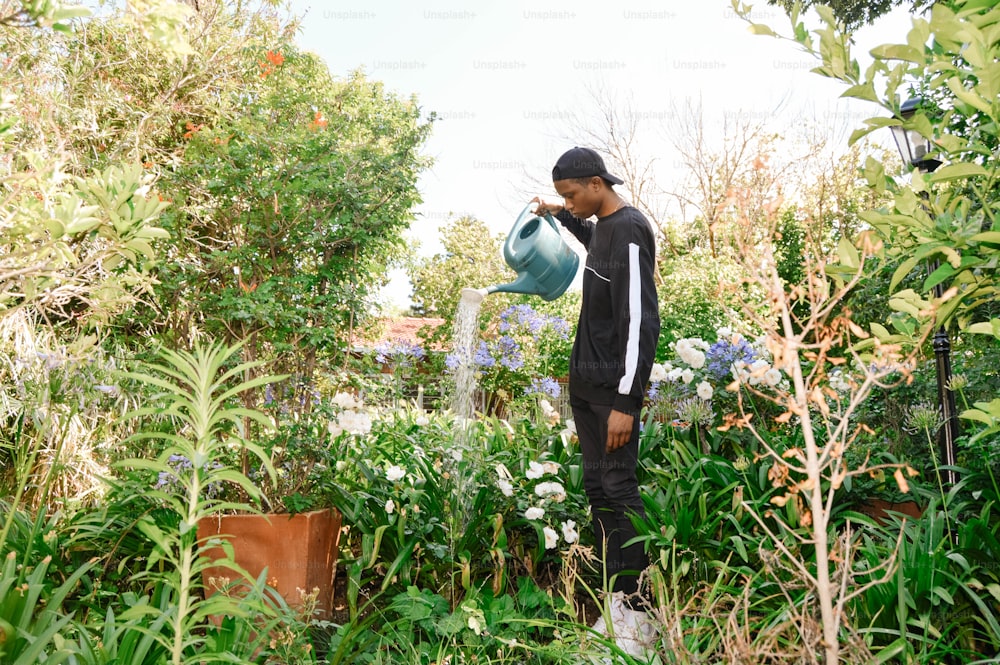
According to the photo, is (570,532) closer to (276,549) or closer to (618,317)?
(618,317)

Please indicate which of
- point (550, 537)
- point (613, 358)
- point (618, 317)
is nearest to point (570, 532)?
point (550, 537)

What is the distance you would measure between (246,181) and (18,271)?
6.23 feet

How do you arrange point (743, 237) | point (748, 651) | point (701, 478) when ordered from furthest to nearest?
1. point (701, 478)
2. point (743, 237)
3. point (748, 651)

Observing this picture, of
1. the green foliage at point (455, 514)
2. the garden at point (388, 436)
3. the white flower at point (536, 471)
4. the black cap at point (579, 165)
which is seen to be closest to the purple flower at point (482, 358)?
the garden at point (388, 436)

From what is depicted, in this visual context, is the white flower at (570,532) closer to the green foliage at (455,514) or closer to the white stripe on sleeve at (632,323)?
the green foliage at (455,514)

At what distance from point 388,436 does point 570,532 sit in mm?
1482

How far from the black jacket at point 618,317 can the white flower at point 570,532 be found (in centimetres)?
57

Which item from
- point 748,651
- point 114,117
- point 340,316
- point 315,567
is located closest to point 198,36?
point 114,117

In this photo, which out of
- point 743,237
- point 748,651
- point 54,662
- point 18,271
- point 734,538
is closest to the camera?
point 748,651

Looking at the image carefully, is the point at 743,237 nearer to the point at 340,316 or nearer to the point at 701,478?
the point at 701,478

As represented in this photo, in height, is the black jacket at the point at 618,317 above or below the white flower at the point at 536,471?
above

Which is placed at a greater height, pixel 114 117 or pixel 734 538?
pixel 114 117

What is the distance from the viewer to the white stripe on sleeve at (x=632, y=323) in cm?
273

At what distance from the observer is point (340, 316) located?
3.54m
